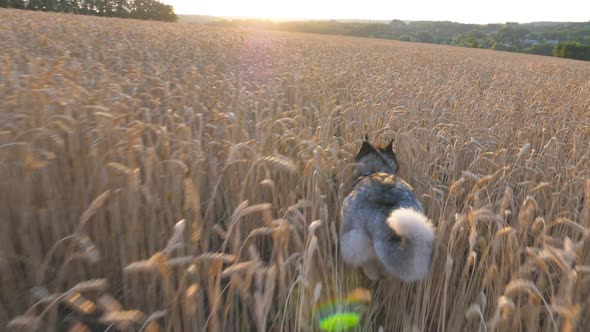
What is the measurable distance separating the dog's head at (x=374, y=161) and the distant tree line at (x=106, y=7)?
47045 mm

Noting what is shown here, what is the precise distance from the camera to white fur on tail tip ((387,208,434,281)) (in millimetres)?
1825

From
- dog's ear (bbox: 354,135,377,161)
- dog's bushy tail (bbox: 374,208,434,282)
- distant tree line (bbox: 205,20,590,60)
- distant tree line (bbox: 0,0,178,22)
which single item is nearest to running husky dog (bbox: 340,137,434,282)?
dog's bushy tail (bbox: 374,208,434,282)

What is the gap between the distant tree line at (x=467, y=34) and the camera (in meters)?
60.3

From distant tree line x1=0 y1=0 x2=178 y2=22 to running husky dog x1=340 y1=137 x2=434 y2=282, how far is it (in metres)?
47.6

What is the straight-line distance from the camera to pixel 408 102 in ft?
16.3

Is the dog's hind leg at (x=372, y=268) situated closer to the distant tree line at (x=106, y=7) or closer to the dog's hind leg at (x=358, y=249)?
the dog's hind leg at (x=358, y=249)

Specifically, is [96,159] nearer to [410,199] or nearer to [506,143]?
[410,199]

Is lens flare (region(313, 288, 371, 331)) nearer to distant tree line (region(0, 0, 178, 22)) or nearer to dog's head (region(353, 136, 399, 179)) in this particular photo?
dog's head (region(353, 136, 399, 179))

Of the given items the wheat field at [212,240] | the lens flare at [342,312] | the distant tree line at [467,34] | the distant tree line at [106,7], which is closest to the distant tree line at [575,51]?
the distant tree line at [467,34]

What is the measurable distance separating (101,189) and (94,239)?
29 centimetres

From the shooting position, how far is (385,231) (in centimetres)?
207

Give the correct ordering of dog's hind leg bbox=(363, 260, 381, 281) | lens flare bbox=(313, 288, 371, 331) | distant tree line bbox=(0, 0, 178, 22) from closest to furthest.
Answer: lens flare bbox=(313, 288, 371, 331) < dog's hind leg bbox=(363, 260, 381, 281) < distant tree line bbox=(0, 0, 178, 22)

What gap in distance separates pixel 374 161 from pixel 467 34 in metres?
89.3

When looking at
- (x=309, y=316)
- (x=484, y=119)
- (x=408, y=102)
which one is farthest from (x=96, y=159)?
(x=484, y=119)
